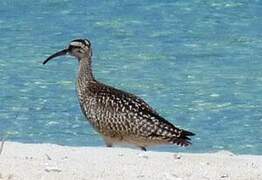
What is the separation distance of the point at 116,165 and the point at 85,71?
307cm

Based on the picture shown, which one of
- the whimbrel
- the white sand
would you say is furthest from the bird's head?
the white sand

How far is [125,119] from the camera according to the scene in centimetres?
1002

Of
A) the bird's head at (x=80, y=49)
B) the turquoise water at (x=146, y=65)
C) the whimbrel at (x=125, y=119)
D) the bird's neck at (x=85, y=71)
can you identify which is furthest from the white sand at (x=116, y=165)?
the turquoise water at (x=146, y=65)

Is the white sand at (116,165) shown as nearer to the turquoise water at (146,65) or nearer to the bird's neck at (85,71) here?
the bird's neck at (85,71)

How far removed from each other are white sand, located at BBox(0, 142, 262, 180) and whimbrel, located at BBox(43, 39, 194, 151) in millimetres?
1288

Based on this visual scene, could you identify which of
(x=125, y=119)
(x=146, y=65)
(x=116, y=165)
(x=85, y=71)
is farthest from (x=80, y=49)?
(x=146, y=65)

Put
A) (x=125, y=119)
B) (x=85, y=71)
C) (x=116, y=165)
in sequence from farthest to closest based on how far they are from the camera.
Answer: (x=85, y=71) < (x=125, y=119) < (x=116, y=165)

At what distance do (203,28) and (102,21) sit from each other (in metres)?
1.44

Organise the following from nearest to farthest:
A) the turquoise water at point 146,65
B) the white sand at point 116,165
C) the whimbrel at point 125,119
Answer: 1. the white sand at point 116,165
2. the whimbrel at point 125,119
3. the turquoise water at point 146,65

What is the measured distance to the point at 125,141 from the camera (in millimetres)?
10188

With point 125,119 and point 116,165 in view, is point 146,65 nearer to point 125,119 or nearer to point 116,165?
point 125,119

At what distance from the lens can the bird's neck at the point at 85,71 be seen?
34.9 ft

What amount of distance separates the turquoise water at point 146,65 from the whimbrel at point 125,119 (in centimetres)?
126

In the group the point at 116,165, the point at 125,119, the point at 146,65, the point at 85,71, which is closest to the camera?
the point at 116,165
